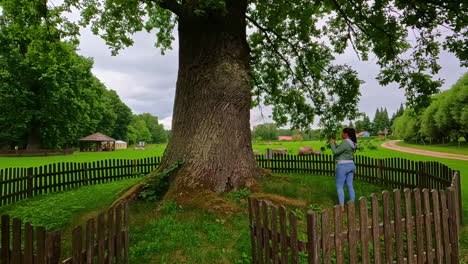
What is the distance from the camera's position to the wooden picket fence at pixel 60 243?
243cm

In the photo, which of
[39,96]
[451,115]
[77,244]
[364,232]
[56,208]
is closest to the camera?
[77,244]

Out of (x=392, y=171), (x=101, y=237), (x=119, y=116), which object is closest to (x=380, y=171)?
(x=392, y=171)

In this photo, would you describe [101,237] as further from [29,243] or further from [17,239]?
[17,239]

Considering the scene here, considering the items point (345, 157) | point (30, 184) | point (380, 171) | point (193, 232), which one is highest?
point (345, 157)

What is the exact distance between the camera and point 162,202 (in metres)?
5.96

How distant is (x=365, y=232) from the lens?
9.45 feet

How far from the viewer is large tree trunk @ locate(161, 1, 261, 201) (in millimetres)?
6637

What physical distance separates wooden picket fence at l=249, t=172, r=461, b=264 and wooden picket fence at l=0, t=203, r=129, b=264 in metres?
1.82

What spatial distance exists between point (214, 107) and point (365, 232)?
481 cm

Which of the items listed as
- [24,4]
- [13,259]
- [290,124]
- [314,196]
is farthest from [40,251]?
[290,124]

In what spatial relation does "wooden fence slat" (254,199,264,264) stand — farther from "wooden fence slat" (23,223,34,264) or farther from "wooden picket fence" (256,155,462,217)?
"wooden picket fence" (256,155,462,217)

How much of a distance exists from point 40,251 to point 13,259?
653 mm

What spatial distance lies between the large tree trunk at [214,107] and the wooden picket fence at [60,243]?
302 cm

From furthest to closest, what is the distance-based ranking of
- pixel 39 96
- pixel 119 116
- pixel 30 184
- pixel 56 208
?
1. pixel 119 116
2. pixel 39 96
3. pixel 30 184
4. pixel 56 208
